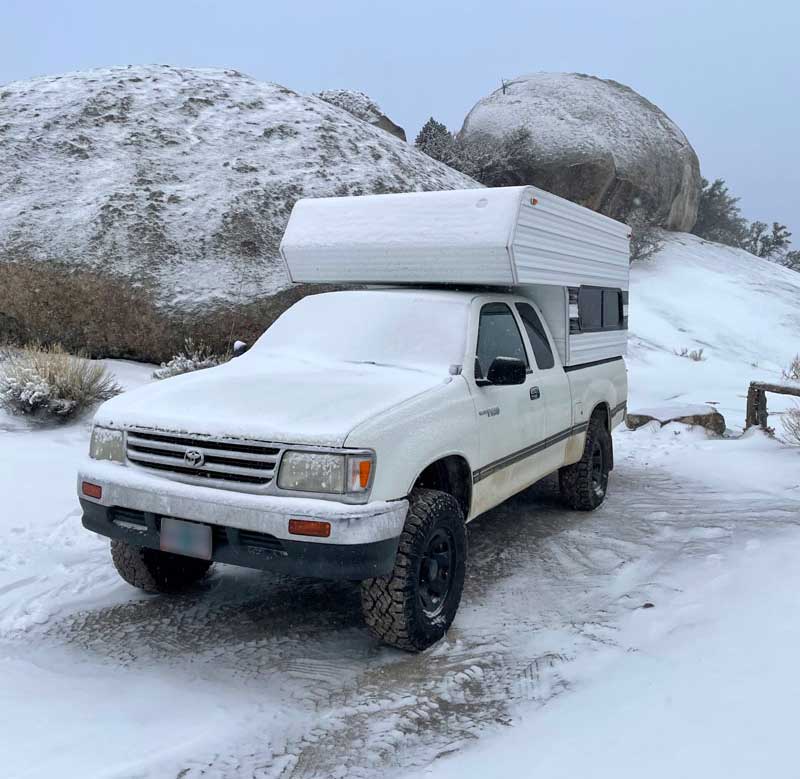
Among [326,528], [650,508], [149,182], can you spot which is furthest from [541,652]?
[149,182]

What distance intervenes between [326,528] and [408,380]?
113cm

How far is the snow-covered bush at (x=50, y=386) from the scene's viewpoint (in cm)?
731

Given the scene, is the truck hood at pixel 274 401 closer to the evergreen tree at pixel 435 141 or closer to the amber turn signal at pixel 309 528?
the amber turn signal at pixel 309 528

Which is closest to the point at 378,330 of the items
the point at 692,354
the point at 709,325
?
the point at 692,354

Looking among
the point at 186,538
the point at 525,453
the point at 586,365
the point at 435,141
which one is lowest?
the point at 186,538

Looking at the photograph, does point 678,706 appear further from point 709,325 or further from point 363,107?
point 363,107

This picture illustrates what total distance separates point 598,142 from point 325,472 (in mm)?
20416

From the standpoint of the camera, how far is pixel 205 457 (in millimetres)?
3535

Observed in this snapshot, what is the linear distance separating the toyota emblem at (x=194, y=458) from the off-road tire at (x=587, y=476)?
3.50 metres

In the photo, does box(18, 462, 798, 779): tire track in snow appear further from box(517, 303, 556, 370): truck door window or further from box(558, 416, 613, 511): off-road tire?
box(517, 303, 556, 370): truck door window

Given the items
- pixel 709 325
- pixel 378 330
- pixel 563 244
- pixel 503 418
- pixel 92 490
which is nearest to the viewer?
pixel 92 490

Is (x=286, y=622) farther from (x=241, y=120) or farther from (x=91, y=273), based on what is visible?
(x=241, y=120)

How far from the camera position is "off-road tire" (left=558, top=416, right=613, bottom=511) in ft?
20.4

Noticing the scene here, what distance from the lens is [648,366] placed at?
44.2ft
